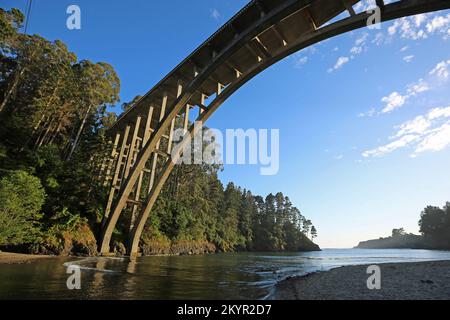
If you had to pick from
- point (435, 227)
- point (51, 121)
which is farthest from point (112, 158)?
point (435, 227)

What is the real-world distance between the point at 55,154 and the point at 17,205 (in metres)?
9.50

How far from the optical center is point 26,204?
13773mm

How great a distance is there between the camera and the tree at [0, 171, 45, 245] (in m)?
12.0

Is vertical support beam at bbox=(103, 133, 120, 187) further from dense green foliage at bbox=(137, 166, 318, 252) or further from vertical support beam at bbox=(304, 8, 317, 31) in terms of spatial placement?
vertical support beam at bbox=(304, 8, 317, 31)

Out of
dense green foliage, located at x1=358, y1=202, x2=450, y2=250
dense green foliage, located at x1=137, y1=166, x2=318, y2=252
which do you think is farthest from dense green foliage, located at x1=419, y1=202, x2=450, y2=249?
dense green foliage, located at x1=137, y1=166, x2=318, y2=252

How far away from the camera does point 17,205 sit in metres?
12.6

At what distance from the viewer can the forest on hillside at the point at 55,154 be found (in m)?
14.6

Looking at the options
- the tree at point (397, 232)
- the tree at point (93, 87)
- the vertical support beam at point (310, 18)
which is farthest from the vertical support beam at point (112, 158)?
the tree at point (397, 232)

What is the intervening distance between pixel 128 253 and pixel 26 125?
1392 cm

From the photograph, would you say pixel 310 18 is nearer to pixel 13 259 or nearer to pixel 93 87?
pixel 13 259

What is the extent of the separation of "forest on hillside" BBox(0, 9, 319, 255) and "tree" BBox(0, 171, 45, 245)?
4cm

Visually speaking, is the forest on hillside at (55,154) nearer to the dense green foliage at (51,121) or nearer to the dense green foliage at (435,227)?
the dense green foliage at (51,121)
